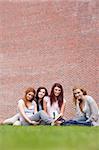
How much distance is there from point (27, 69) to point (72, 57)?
1211mm

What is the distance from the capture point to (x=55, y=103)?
8812 millimetres

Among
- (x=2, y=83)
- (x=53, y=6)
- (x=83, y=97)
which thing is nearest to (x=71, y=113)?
(x=2, y=83)

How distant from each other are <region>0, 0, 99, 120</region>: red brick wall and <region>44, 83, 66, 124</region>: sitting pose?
3551 mm

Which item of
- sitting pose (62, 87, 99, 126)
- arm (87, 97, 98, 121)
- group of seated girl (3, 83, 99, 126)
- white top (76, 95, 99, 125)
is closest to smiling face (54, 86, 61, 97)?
group of seated girl (3, 83, 99, 126)

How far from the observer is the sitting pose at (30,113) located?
27.1 ft

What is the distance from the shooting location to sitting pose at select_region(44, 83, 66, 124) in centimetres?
862

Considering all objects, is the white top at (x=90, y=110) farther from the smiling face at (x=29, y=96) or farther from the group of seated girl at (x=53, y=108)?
the smiling face at (x=29, y=96)

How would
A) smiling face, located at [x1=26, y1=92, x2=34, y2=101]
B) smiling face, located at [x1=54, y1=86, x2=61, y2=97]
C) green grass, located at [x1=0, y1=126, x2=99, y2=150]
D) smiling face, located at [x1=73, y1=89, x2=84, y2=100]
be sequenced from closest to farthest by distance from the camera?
green grass, located at [x1=0, y1=126, x2=99, y2=150] → smiling face, located at [x1=73, y1=89, x2=84, y2=100] → smiling face, located at [x1=26, y1=92, x2=34, y2=101] → smiling face, located at [x1=54, y1=86, x2=61, y2=97]

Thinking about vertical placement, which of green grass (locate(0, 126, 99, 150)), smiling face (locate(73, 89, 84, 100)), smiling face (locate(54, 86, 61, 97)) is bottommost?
green grass (locate(0, 126, 99, 150))

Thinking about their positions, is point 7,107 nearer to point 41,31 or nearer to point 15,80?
point 15,80

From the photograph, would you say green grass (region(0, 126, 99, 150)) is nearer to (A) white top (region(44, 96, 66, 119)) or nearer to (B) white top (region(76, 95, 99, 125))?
(B) white top (region(76, 95, 99, 125))

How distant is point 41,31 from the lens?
1272 cm

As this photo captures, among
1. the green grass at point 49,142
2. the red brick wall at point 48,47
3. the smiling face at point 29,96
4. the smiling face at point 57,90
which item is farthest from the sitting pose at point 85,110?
the green grass at point 49,142

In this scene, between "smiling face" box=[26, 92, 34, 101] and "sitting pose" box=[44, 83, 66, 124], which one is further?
"sitting pose" box=[44, 83, 66, 124]
